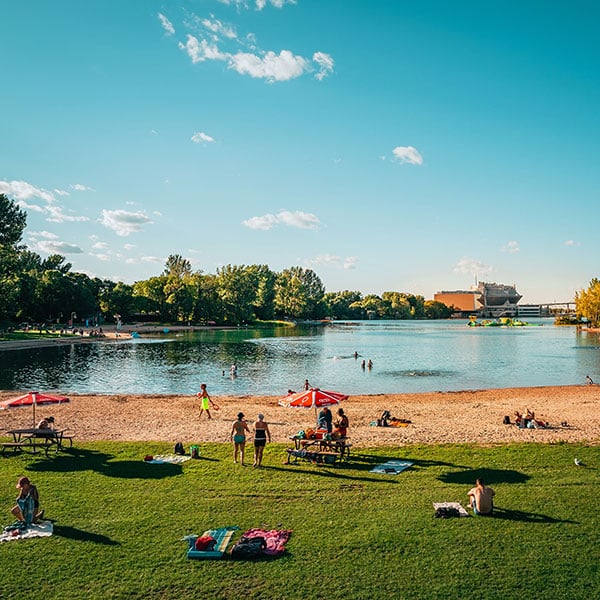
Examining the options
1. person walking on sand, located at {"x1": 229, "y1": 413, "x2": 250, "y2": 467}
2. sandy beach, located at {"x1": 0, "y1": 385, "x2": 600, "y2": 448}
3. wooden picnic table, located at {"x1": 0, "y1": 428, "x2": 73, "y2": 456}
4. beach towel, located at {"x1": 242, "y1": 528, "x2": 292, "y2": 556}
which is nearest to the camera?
beach towel, located at {"x1": 242, "y1": 528, "x2": 292, "y2": 556}

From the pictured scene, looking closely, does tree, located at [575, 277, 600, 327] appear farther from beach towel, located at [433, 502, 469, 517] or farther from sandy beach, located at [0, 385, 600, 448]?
beach towel, located at [433, 502, 469, 517]

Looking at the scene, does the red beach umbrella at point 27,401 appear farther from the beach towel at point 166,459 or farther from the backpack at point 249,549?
the backpack at point 249,549

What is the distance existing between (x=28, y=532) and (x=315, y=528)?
6076mm

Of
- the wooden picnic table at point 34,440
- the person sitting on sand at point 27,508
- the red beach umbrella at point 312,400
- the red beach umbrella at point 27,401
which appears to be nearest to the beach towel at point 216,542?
the person sitting on sand at point 27,508

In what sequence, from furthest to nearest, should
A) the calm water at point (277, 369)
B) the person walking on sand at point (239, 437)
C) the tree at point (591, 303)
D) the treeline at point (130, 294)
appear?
the tree at point (591, 303) → the treeline at point (130, 294) → the calm water at point (277, 369) → the person walking on sand at point (239, 437)

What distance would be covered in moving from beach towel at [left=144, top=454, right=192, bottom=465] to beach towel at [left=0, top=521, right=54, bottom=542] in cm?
508

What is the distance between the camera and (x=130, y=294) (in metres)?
136

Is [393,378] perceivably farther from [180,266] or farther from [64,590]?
[180,266]

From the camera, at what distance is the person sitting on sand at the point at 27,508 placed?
1138 centimetres

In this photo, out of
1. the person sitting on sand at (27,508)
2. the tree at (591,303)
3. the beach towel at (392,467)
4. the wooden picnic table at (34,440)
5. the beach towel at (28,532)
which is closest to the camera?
the beach towel at (28,532)

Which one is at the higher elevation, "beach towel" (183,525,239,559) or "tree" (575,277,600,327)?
"tree" (575,277,600,327)

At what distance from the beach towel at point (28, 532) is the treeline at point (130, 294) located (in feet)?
228

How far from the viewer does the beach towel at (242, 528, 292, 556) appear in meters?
10.2

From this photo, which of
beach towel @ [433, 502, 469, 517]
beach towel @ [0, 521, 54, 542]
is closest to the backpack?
beach towel @ [0, 521, 54, 542]
